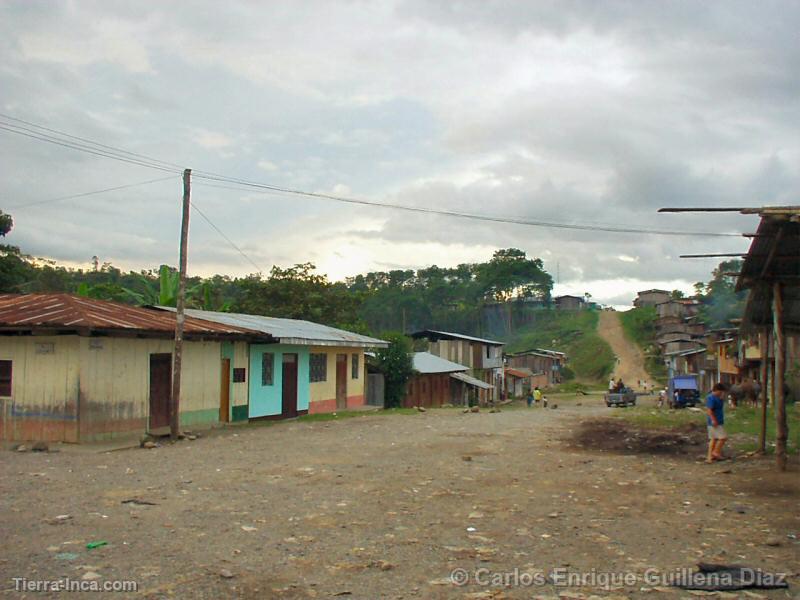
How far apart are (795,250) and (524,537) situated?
284 inches

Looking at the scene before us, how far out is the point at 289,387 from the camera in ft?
80.0

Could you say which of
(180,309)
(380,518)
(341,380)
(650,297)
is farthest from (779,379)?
(650,297)

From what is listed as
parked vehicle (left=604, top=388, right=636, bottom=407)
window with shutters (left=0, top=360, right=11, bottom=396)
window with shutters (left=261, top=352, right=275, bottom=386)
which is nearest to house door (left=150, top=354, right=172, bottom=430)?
window with shutters (left=0, top=360, right=11, bottom=396)

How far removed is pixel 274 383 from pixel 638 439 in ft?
39.8

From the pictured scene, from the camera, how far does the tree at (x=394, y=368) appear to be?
3459 centimetres

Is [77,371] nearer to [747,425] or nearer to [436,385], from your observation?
[747,425]

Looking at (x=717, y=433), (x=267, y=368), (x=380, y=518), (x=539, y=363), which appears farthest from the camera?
(x=539, y=363)

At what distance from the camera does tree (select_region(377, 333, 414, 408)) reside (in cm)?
3459

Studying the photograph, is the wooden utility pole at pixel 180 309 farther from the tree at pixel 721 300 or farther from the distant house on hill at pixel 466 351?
the tree at pixel 721 300

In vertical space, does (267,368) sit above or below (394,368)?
above

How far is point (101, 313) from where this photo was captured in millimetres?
16609

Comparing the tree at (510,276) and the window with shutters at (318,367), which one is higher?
the tree at (510,276)

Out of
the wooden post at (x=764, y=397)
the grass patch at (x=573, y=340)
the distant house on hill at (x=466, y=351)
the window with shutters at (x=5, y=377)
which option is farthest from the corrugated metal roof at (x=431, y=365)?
the grass patch at (x=573, y=340)

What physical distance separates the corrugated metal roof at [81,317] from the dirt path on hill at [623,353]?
4961cm
